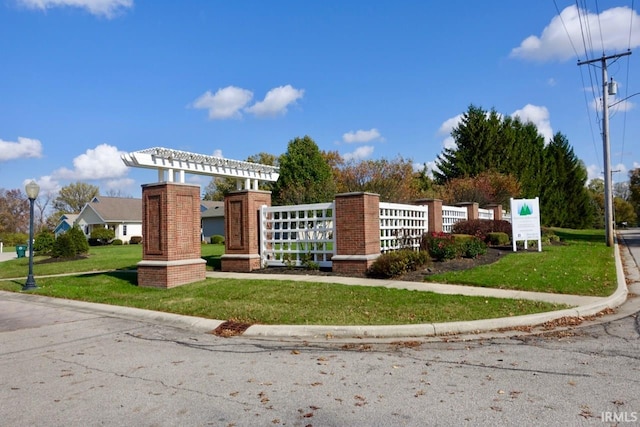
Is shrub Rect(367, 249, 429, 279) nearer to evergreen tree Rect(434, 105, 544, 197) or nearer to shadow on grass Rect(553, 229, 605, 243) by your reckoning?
shadow on grass Rect(553, 229, 605, 243)

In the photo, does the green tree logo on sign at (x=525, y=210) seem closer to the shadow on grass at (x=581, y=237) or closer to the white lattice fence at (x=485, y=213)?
the white lattice fence at (x=485, y=213)

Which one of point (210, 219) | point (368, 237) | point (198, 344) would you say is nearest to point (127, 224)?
point (210, 219)

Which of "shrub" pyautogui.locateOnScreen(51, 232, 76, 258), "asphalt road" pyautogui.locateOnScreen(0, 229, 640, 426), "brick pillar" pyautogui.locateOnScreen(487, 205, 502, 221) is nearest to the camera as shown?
"asphalt road" pyautogui.locateOnScreen(0, 229, 640, 426)

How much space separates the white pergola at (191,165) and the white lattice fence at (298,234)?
6.34 ft

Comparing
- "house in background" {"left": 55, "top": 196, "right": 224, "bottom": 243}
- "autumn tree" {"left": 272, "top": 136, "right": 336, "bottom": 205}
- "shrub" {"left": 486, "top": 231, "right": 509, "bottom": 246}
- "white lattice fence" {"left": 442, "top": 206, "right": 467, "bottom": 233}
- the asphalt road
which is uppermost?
"autumn tree" {"left": 272, "top": 136, "right": 336, "bottom": 205}

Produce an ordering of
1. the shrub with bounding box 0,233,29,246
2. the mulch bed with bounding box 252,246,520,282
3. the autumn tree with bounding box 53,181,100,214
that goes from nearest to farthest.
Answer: the mulch bed with bounding box 252,246,520,282, the shrub with bounding box 0,233,29,246, the autumn tree with bounding box 53,181,100,214

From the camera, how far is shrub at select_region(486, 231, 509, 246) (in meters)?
20.8

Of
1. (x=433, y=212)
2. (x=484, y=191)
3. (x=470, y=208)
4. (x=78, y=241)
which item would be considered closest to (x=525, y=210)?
(x=433, y=212)

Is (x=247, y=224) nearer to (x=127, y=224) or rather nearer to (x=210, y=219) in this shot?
(x=210, y=219)

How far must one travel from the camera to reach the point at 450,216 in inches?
835

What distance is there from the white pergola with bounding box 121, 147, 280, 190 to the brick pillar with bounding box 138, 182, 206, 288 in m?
0.80

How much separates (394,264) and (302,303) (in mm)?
3659

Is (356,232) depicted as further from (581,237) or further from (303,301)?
(581,237)

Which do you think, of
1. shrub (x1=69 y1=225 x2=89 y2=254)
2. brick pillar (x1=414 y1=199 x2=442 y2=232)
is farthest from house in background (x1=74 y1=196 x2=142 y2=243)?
brick pillar (x1=414 y1=199 x2=442 y2=232)
